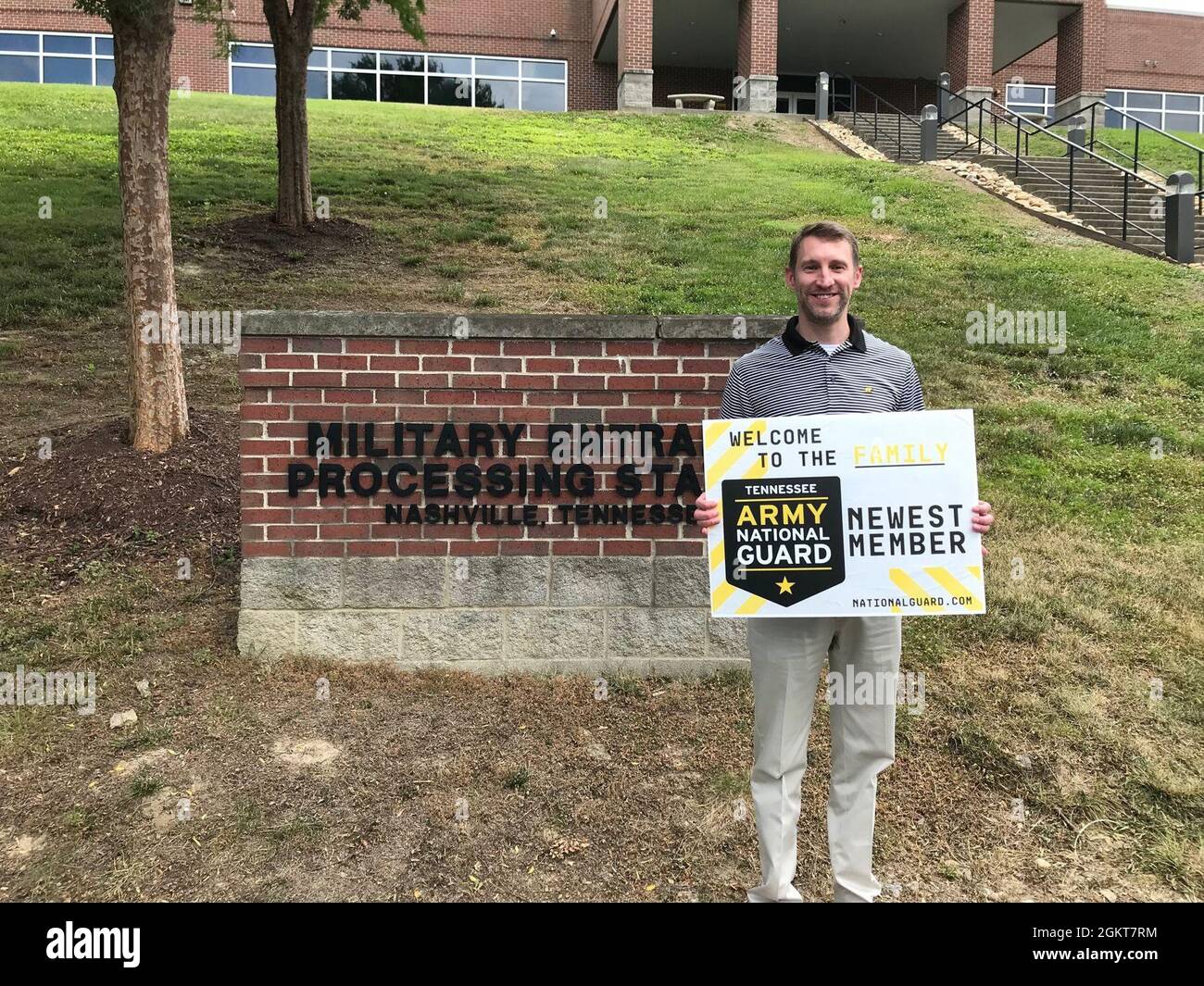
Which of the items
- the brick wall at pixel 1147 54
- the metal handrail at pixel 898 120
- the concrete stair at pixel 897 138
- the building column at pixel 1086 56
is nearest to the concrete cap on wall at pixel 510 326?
the metal handrail at pixel 898 120

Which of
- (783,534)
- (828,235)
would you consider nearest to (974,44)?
(828,235)

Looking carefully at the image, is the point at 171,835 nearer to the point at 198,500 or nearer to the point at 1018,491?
the point at 198,500

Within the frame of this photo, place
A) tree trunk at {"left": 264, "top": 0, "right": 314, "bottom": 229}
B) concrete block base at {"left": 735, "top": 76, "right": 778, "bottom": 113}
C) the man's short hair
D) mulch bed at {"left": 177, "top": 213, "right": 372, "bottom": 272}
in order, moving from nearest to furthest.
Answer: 1. the man's short hair
2. mulch bed at {"left": 177, "top": 213, "right": 372, "bottom": 272}
3. tree trunk at {"left": 264, "top": 0, "right": 314, "bottom": 229}
4. concrete block base at {"left": 735, "top": 76, "right": 778, "bottom": 113}

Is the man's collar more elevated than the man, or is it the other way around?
the man's collar

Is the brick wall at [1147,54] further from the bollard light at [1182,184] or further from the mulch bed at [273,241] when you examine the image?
the mulch bed at [273,241]

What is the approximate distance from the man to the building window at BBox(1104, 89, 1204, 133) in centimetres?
3714

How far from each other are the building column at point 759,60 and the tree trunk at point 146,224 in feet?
68.0

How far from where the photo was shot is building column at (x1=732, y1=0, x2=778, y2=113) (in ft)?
79.6

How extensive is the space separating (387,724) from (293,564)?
3.15 feet

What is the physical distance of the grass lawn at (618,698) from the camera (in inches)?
132

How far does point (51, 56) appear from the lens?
28969mm

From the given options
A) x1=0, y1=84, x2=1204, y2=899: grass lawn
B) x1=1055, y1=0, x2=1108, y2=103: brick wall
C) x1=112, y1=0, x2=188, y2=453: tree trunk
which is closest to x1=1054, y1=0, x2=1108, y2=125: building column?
x1=1055, y1=0, x2=1108, y2=103: brick wall

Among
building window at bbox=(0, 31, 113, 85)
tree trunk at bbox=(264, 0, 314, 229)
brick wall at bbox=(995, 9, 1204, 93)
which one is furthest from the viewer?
brick wall at bbox=(995, 9, 1204, 93)

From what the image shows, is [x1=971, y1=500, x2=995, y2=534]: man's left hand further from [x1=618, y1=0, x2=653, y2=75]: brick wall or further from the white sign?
[x1=618, y1=0, x2=653, y2=75]: brick wall
